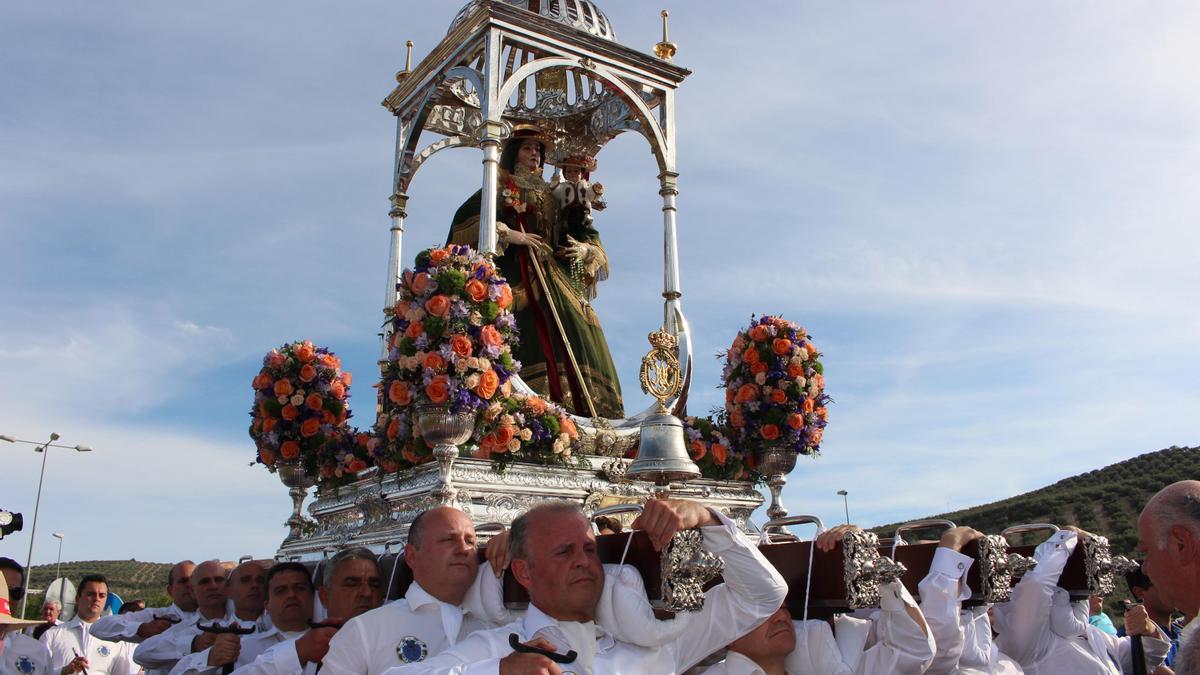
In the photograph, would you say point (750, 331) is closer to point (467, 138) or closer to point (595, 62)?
point (595, 62)

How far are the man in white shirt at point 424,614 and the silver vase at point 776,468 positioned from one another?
5.90 metres

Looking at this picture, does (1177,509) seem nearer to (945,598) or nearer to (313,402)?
(945,598)

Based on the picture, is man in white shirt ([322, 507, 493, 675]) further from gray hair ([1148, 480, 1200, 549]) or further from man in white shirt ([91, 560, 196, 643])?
man in white shirt ([91, 560, 196, 643])

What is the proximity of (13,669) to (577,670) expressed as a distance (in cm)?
534

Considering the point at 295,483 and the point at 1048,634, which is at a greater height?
the point at 295,483

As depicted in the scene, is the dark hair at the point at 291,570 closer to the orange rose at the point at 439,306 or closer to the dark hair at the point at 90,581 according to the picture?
the orange rose at the point at 439,306

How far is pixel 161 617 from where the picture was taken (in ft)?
21.1

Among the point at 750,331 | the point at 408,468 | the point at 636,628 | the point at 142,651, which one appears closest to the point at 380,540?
the point at 408,468

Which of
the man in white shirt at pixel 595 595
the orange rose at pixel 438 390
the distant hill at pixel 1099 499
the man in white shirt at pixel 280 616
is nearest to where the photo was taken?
the man in white shirt at pixel 595 595

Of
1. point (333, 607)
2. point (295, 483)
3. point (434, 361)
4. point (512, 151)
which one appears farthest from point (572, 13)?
point (333, 607)

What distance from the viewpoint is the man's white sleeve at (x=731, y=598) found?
3232 mm

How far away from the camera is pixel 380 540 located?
316 inches

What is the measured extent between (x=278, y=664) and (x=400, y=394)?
386cm

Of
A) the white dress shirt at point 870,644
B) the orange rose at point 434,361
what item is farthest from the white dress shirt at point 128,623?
the white dress shirt at point 870,644
